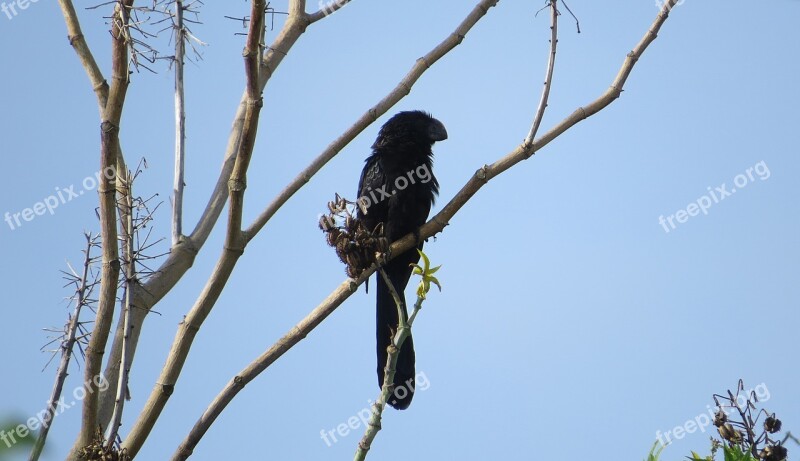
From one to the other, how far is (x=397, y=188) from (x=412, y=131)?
539mm

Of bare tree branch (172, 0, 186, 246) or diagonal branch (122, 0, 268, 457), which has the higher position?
bare tree branch (172, 0, 186, 246)

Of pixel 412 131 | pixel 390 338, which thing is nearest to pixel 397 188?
pixel 412 131

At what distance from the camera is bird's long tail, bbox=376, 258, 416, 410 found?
4926 millimetres

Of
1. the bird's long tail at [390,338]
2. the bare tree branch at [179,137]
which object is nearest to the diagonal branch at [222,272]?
the bare tree branch at [179,137]

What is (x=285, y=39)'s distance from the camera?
4.41 metres

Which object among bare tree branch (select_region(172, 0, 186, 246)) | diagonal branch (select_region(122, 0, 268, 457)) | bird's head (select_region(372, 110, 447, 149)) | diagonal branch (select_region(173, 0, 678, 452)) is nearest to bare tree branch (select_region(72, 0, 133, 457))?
diagonal branch (select_region(122, 0, 268, 457))

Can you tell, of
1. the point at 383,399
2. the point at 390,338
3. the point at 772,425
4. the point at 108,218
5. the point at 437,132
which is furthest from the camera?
the point at 437,132

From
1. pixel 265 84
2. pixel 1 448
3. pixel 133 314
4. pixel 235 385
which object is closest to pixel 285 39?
pixel 265 84

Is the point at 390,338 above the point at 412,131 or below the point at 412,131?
below

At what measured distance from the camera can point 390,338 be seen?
17.5ft

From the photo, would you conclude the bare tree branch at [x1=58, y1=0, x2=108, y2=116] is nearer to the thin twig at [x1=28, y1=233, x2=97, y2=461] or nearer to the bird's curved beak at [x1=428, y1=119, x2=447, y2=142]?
the thin twig at [x1=28, y1=233, x2=97, y2=461]

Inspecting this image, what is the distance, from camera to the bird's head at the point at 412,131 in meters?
6.03

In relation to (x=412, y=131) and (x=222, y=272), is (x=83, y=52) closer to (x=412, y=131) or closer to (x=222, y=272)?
(x=222, y=272)

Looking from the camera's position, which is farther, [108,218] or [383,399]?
[108,218]
